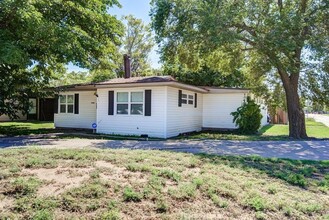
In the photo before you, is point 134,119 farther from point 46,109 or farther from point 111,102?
point 46,109

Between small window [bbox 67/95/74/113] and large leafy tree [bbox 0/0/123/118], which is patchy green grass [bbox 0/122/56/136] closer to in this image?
large leafy tree [bbox 0/0/123/118]

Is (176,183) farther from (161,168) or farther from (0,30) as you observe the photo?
(0,30)

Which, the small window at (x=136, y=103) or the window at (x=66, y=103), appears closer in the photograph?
the small window at (x=136, y=103)

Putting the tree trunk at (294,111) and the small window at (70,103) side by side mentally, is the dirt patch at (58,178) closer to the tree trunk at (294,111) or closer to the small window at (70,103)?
the tree trunk at (294,111)

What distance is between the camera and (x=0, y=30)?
34.6ft

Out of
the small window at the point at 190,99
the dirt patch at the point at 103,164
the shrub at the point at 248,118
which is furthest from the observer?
the shrub at the point at 248,118

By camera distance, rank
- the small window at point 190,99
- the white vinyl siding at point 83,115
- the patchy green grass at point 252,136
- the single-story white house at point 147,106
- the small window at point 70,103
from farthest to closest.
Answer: the small window at point 70,103, the white vinyl siding at point 83,115, the small window at point 190,99, the single-story white house at point 147,106, the patchy green grass at point 252,136

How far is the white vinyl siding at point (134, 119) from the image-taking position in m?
12.8

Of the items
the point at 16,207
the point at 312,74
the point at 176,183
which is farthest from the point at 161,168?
the point at 312,74

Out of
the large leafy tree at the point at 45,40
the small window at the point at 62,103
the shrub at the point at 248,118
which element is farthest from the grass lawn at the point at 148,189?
the small window at the point at 62,103

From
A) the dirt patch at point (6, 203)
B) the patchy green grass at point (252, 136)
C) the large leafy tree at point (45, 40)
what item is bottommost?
the dirt patch at point (6, 203)

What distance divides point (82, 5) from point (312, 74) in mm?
11392

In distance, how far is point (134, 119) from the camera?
13.5m

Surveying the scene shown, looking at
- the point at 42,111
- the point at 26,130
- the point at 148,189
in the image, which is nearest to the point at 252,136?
the point at 148,189
